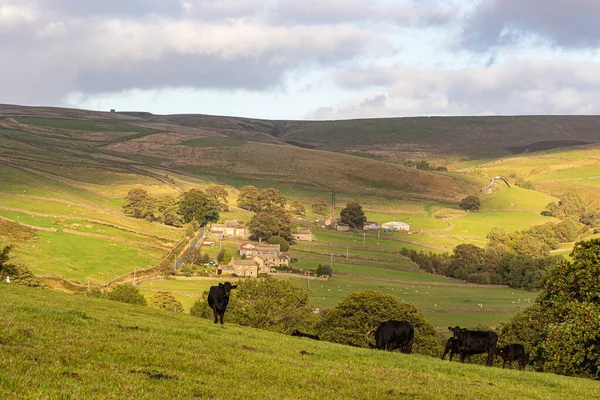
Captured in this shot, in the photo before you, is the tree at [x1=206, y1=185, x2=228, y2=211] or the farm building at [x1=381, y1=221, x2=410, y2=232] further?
the tree at [x1=206, y1=185, x2=228, y2=211]

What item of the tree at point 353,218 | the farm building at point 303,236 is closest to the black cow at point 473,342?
the farm building at point 303,236

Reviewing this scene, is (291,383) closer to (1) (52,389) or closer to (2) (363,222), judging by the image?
(1) (52,389)

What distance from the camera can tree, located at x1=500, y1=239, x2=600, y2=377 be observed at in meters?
31.2

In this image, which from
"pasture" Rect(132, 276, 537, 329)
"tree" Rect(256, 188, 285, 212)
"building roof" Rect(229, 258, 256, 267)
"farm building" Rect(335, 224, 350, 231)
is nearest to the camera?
"pasture" Rect(132, 276, 537, 329)

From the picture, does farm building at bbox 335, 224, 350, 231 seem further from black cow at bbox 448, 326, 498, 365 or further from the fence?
black cow at bbox 448, 326, 498, 365

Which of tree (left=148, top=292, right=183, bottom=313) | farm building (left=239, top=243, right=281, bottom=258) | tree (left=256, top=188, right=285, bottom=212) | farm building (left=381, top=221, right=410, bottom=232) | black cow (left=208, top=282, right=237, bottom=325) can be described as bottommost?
tree (left=148, top=292, right=183, bottom=313)

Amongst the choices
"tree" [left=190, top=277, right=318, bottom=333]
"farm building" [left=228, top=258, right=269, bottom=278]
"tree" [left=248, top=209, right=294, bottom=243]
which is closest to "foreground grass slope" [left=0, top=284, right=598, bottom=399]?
"tree" [left=190, top=277, right=318, bottom=333]

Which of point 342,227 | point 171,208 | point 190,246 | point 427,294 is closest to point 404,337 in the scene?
point 427,294

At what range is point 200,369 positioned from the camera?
1648 centimetres

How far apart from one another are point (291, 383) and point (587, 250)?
1040 inches

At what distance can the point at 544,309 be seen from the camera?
38906mm

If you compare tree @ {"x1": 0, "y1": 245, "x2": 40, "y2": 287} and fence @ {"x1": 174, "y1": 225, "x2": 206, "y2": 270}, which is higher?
tree @ {"x1": 0, "y1": 245, "x2": 40, "y2": 287}

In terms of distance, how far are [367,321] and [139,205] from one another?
116m

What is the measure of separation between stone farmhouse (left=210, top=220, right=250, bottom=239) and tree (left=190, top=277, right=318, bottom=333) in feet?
294
